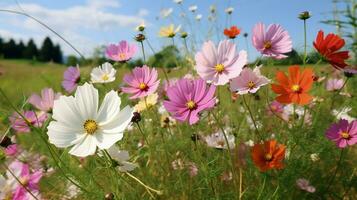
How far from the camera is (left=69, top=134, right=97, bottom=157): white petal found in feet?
2.44

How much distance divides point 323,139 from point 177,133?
1.73 ft

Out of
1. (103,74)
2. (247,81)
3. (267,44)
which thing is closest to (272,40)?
(267,44)

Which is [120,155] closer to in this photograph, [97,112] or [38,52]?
[97,112]

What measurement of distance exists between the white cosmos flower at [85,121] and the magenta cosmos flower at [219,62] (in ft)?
0.68

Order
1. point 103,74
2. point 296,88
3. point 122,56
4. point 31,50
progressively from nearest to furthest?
point 296,88 → point 122,56 → point 103,74 → point 31,50

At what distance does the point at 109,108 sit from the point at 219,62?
270 mm

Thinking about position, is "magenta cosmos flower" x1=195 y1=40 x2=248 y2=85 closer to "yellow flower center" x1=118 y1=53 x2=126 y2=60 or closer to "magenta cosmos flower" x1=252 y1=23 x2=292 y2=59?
"magenta cosmos flower" x1=252 y1=23 x2=292 y2=59

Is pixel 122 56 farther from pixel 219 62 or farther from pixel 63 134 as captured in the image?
pixel 63 134

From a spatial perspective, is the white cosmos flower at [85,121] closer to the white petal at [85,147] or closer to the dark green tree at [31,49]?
the white petal at [85,147]

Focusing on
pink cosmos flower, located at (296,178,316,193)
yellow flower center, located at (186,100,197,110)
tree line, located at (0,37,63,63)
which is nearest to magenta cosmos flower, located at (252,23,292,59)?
yellow flower center, located at (186,100,197,110)

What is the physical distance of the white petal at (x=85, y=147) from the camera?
2.44 feet

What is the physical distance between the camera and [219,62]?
3.05 ft

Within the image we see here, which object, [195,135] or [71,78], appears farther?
[71,78]

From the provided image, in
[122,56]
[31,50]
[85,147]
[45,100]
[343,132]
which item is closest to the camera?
[85,147]
